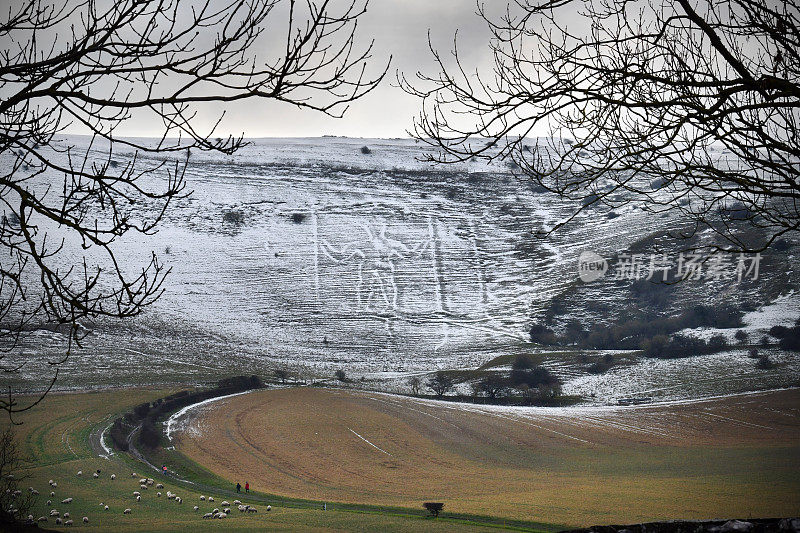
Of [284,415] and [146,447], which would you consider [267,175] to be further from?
[146,447]

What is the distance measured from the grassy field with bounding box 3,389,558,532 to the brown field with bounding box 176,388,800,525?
3.03 metres

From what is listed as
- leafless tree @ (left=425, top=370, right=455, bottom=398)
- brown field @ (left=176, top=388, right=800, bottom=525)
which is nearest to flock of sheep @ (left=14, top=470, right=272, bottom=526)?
brown field @ (left=176, top=388, right=800, bottom=525)

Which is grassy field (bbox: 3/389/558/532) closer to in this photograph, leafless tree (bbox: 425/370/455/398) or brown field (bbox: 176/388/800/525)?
brown field (bbox: 176/388/800/525)

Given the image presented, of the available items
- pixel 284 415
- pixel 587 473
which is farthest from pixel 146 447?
pixel 587 473

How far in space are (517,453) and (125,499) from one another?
22.6 m

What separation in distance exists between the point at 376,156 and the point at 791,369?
63.4 metres

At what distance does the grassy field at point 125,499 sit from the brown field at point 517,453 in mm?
3025

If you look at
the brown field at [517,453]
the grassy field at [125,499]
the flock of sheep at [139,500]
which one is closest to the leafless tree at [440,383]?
the brown field at [517,453]

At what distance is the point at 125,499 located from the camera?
2533 cm

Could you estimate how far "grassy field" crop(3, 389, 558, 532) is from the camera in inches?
836

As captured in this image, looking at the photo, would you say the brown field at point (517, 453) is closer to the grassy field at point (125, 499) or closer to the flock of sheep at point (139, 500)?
the grassy field at point (125, 499)

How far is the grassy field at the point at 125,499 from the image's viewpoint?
21234mm

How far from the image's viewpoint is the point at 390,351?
192 feet

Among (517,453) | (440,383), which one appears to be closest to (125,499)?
(517,453)
